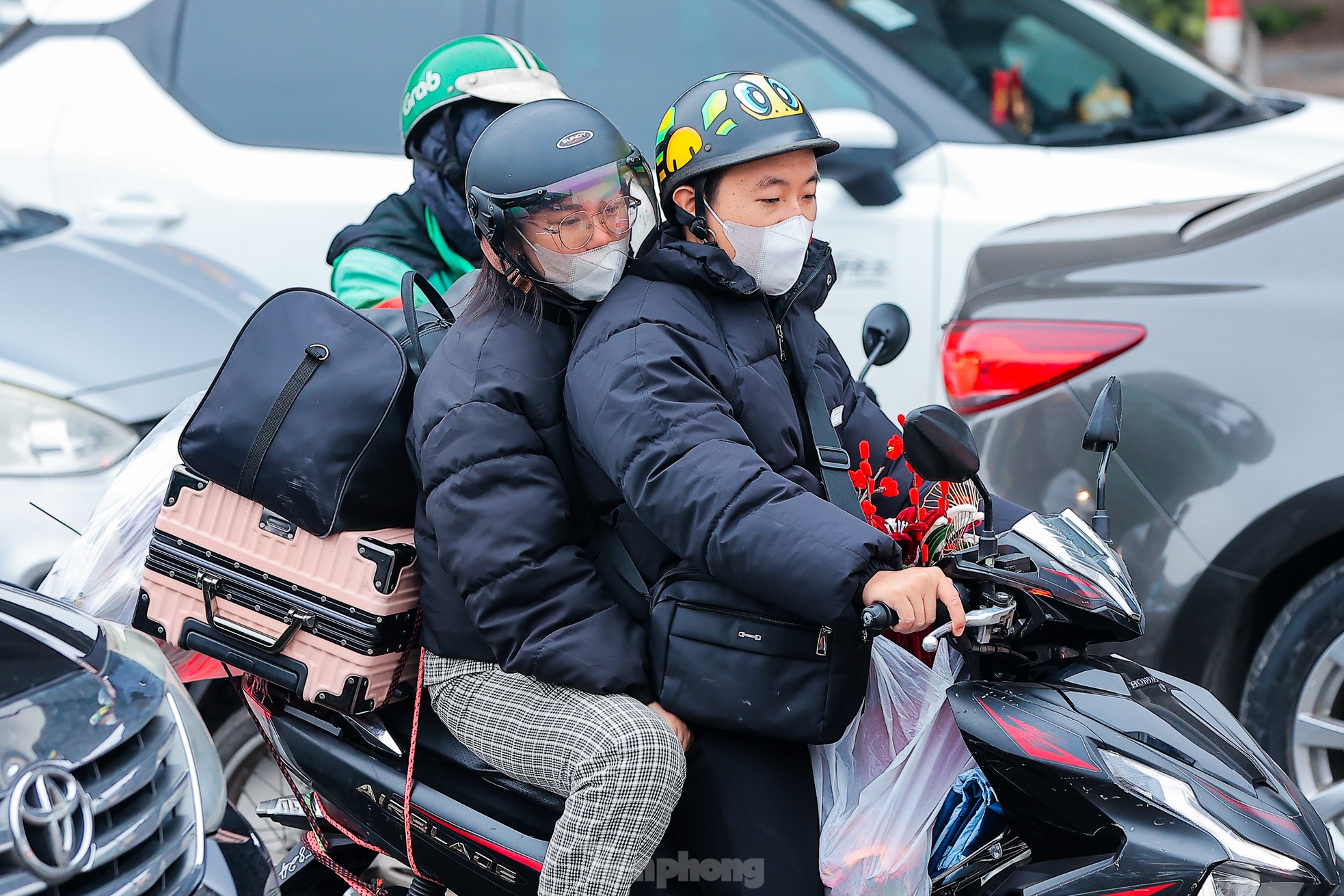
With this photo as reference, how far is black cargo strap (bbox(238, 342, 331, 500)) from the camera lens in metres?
2.37

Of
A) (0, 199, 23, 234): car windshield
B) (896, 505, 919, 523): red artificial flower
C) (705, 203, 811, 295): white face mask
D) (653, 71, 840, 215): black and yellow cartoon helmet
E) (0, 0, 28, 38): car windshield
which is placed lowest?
(0, 199, 23, 234): car windshield

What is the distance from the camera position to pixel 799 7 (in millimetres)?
4672

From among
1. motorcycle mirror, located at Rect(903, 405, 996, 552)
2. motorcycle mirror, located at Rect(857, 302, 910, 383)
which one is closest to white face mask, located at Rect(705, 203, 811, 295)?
→ motorcycle mirror, located at Rect(857, 302, 910, 383)

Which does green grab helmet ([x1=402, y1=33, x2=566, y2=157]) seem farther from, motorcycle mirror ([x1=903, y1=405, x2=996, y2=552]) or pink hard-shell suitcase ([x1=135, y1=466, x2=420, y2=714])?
motorcycle mirror ([x1=903, y1=405, x2=996, y2=552])

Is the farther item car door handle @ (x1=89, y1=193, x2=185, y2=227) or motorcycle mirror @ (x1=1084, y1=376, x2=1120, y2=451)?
car door handle @ (x1=89, y1=193, x2=185, y2=227)

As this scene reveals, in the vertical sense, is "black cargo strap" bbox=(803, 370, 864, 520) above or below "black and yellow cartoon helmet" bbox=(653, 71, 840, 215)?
below

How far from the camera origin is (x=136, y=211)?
486 centimetres

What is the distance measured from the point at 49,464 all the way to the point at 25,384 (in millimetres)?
245

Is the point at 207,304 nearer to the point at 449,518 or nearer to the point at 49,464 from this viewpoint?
the point at 49,464

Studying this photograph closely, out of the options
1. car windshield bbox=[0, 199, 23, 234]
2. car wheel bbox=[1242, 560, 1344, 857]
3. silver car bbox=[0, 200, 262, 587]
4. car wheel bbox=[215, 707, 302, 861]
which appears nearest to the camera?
car wheel bbox=[1242, 560, 1344, 857]

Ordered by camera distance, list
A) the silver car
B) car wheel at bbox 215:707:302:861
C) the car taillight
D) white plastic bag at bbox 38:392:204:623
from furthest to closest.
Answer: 1. the silver car
2. car wheel at bbox 215:707:302:861
3. the car taillight
4. white plastic bag at bbox 38:392:204:623

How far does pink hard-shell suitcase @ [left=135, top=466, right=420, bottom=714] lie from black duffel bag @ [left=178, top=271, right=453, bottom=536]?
0.05 metres

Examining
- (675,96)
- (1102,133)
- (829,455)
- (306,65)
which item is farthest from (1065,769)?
(306,65)

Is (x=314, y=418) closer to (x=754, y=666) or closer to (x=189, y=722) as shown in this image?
(x=189, y=722)
